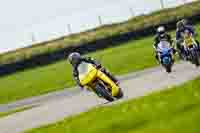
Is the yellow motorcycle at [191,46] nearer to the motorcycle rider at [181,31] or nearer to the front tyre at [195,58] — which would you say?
the front tyre at [195,58]

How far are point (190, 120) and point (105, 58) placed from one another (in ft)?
107

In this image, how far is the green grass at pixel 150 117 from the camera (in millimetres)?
9609

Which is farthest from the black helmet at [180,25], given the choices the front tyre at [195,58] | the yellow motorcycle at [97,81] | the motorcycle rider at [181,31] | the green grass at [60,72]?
the green grass at [60,72]

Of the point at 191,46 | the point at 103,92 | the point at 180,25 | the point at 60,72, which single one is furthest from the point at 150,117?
the point at 60,72

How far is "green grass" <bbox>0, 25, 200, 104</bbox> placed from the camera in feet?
113

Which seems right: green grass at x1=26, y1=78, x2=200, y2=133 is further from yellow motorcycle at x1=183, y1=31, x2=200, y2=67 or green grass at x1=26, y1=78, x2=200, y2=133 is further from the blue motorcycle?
yellow motorcycle at x1=183, y1=31, x2=200, y2=67

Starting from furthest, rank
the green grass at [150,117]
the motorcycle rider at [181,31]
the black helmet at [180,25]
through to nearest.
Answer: the black helmet at [180,25]
the motorcycle rider at [181,31]
the green grass at [150,117]

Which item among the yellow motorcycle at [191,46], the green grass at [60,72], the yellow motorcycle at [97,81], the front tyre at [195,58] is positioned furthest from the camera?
the green grass at [60,72]

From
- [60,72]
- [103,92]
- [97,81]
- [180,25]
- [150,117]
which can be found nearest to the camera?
[150,117]

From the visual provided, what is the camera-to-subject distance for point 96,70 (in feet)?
54.1

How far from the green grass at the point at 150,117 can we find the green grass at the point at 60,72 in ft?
62.0

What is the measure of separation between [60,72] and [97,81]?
2420 centimetres

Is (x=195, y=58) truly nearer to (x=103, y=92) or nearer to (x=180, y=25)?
(x=180, y=25)

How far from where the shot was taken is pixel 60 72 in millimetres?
40688
